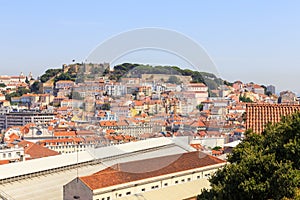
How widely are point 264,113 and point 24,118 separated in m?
26.0

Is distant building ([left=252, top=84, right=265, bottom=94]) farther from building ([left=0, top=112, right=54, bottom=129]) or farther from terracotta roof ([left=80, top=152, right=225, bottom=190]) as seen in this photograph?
terracotta roof ([left=80, top=152, right=225, bottom=190])

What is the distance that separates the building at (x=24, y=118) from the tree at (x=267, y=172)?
2678 centimetres

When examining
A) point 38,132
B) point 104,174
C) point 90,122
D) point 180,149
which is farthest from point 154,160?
point 38,132

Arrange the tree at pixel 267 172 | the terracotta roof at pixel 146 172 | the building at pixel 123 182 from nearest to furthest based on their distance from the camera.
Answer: the tree at pixel 267 172
the terracotta roof at pixel 146 172
the building at pixel 123 182

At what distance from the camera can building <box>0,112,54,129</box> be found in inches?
1212

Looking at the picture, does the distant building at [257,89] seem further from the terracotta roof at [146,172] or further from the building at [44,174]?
the building at [44,174]

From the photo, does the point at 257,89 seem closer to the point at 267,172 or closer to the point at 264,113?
the point at 264,113

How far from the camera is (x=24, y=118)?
31.1m

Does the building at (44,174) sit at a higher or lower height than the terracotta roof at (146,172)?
lower

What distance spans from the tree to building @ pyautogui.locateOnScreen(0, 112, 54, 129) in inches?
1054

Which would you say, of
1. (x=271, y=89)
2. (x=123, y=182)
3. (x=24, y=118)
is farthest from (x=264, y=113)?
(x=271, y=89)

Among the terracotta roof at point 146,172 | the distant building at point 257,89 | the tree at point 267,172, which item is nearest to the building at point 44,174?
the terracotta roof at point 146,172

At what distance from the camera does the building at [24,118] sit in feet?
101

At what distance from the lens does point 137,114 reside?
313cm
